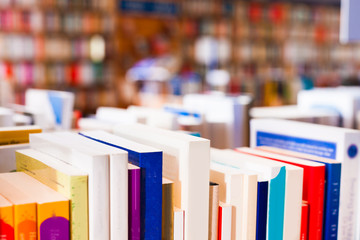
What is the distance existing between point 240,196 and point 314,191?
18 centimetres

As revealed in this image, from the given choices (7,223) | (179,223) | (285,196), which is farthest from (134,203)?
(285,196)

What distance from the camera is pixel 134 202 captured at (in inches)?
34.3

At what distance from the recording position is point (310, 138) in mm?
1204

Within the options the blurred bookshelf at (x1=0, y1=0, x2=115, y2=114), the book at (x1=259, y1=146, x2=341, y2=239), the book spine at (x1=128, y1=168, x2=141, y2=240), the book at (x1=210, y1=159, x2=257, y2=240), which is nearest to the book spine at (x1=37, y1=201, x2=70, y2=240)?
the book spine at (x1=128, y1=168, x2=141, y2=240)

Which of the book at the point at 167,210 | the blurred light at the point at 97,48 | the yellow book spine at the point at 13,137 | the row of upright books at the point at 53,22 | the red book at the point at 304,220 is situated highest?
the row of upright books at the point at 53,22

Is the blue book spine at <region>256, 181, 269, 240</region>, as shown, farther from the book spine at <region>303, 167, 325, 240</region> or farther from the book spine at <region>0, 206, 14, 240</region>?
the book spine at <region>0, 206, 14, 240</region>

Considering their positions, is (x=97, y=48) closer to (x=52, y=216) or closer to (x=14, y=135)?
(x=14, y=135)

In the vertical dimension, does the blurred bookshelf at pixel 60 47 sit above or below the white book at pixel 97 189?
above

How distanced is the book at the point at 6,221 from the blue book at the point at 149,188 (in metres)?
0.22

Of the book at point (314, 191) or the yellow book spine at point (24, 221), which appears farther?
the book at point (314, 191)

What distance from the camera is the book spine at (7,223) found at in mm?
803

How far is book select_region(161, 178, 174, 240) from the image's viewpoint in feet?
3.02

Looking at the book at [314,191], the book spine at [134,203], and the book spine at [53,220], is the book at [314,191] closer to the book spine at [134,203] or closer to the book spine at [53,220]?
the book spine at [134,203]

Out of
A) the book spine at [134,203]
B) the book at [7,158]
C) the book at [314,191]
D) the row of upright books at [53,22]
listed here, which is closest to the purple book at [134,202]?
the book spine at [134,203]
